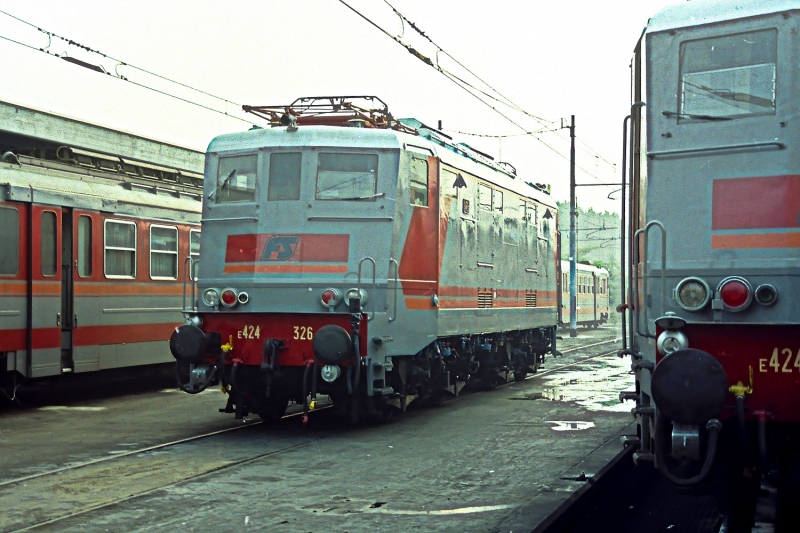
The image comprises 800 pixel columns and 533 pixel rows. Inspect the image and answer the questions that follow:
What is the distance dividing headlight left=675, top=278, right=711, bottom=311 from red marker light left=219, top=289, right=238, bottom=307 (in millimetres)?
6778

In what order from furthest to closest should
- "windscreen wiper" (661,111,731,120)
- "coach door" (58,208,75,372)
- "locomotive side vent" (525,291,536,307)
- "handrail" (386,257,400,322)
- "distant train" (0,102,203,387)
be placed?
"locomotive side vent" (525,291,536,307) < "coach door" (58,208,75,372) < "distant train" (0,102,203,387) < "handrail" (386,257,400,322) < "windscreen wiper" (661,111,731,120)

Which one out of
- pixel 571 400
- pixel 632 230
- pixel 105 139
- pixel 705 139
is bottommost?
pixel 571 400

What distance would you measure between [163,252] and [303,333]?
6.29 metres

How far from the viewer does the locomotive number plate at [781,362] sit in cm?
604

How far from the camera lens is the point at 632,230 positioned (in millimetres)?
7582

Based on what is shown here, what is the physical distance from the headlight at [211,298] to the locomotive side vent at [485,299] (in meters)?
4.58

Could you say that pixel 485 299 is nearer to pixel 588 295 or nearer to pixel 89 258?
pixel 89 258

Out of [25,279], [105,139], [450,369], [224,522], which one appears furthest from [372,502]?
[105,139]

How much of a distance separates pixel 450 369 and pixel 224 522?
25.3 ft

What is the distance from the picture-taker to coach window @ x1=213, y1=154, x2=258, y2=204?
1224 centimetres

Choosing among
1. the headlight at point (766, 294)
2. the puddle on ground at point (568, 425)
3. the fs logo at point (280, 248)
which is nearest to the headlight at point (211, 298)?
the fs logo at point (280, 248)

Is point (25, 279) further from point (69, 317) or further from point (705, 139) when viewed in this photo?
point (705, 139)

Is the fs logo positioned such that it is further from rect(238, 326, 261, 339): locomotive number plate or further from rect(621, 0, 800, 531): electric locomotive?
rect(621, 0, 800, 531): electric locomotive

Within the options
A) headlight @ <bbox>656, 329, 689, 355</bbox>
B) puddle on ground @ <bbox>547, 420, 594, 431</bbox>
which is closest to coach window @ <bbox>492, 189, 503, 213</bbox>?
puddle on ground @ <bbox>547, 420, 594, 431</bbox>
